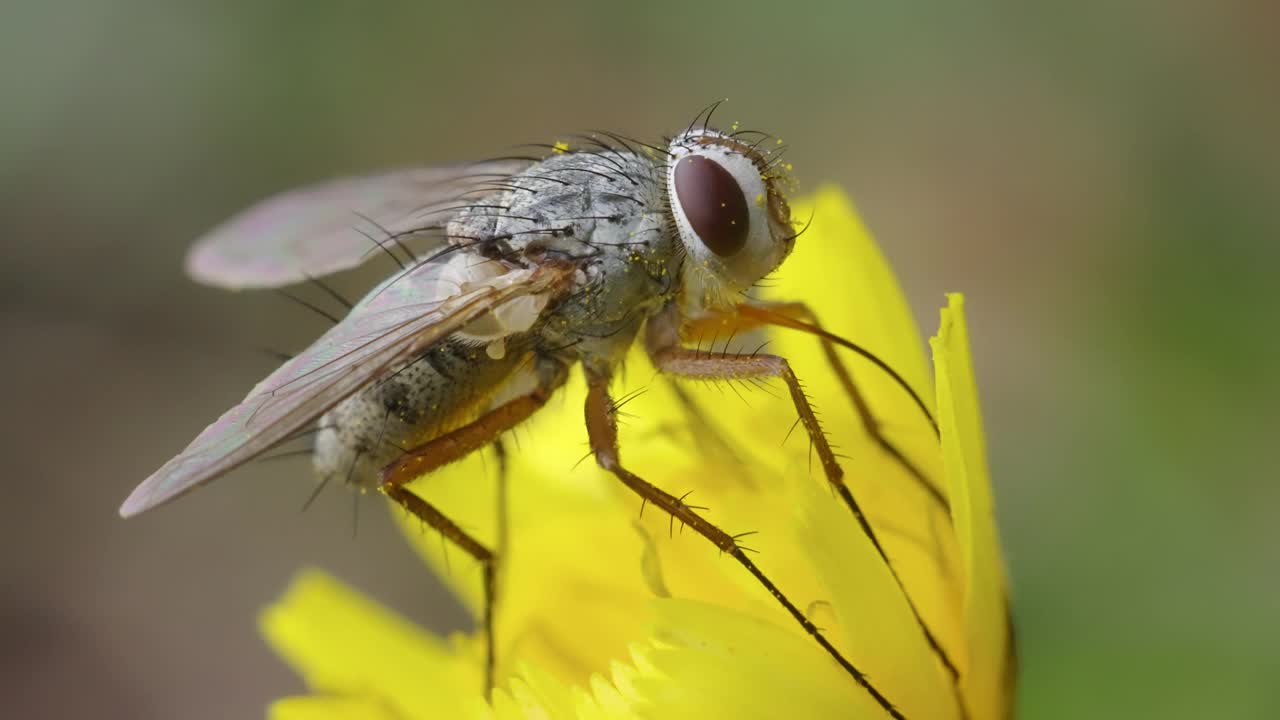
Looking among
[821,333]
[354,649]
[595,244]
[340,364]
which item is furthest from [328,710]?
[821,333]

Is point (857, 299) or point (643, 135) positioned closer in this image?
point (857, 299)

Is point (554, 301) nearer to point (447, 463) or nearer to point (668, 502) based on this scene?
point (447, 463)

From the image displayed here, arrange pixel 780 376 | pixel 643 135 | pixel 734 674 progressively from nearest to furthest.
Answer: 1. pixel 734 674
2. pixel 780 376
3. pixel 643 135

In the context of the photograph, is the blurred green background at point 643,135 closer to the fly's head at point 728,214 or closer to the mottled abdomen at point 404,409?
the fly's head at point 728,214

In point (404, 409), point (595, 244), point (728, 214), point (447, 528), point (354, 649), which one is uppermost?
point (728, 214)

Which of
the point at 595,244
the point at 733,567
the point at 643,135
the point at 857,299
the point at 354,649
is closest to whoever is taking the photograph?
the point at 733,567

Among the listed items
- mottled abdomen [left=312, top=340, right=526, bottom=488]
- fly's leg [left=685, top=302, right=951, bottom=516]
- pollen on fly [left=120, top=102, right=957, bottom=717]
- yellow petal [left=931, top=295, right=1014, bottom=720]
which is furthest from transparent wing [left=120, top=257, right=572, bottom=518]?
yellow petal [left=931, top=295, right=1014, bottom=720]
